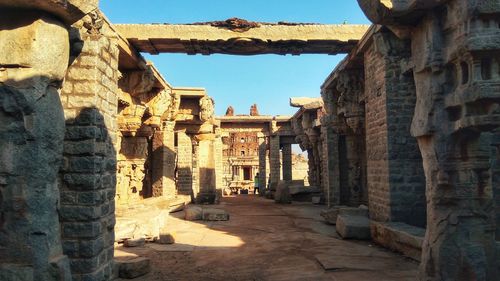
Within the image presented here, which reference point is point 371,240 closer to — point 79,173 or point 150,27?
point 79,173

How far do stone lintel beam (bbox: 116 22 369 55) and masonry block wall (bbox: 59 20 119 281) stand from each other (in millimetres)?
3163

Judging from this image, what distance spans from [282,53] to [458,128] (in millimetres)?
5005

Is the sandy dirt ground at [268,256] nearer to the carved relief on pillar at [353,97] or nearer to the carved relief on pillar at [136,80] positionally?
the carved relief on pillar at [353,97]

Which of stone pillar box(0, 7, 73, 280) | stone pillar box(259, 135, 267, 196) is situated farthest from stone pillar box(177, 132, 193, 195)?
stone pillar box(0, 7, 73, 280)

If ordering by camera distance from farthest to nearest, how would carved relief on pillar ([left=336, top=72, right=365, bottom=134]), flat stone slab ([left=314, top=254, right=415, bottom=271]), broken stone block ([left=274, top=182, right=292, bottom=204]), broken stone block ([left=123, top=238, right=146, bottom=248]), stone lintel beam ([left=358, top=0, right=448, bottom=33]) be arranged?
broken stone block ([left=274, top=182, right=292, bottom=204]), carved relief on pillar ([left=336, top=72, right=365, bottom=134]), broken stone block ([left=123, top=238, right=146, bottom=248]), flat stone slab ([left=314, top=254, right=415, bottom=271]), stone lintel beam ([left=358, top=0, right=448, bottom=33])

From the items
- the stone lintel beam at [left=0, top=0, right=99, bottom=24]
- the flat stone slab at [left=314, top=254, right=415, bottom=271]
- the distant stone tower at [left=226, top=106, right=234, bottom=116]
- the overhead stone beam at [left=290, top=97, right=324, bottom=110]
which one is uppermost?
the distant stone tower at [left=226, top=106, right=234, bottom=116]

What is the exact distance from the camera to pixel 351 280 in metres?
4.64

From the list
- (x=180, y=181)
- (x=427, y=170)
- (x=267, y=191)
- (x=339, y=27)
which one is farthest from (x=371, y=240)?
(x=267, y=191)

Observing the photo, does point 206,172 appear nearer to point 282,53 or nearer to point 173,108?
point 173,108

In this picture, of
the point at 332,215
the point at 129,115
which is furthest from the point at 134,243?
the point at 332,215

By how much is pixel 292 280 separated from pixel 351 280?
0.77m

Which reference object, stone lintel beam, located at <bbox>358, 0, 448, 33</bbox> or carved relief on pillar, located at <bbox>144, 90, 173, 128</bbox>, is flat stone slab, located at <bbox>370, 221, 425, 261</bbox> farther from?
carved relief on pillar, located at <bbox>144, 90, 173, 128</bbox>

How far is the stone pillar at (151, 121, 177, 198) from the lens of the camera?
514 inches

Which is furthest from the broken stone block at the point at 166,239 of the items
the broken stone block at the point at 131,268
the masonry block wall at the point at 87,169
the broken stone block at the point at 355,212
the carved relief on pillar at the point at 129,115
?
the broken stone block at the point at 355,212
